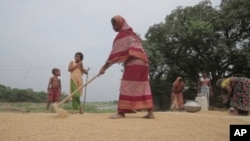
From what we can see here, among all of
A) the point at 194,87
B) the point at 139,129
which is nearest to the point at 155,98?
the point at 194,87

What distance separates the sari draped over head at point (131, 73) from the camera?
5.91m

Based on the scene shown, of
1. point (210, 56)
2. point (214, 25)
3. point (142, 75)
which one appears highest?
point (214, 25)

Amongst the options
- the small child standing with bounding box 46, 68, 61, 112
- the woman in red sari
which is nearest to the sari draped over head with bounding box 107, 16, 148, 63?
the woman in red sari

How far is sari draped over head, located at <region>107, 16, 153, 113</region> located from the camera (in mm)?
5914

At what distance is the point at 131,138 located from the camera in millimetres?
3943

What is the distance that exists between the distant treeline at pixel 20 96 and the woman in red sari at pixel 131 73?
13.4m

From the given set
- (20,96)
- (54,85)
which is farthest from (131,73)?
(20,96)

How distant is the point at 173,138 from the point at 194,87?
1735cm

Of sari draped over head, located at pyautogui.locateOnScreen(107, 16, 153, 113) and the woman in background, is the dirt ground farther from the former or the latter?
the woman in background

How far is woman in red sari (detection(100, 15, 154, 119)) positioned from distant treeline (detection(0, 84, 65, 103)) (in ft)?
43.8

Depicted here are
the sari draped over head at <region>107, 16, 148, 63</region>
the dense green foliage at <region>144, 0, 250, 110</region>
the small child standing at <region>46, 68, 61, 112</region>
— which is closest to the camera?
the sari draped over head at <region>107, 16, 148, 63</region>

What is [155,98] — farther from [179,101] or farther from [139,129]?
[139,129]

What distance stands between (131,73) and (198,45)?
14614 mm

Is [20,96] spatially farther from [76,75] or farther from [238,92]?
[238,92]
